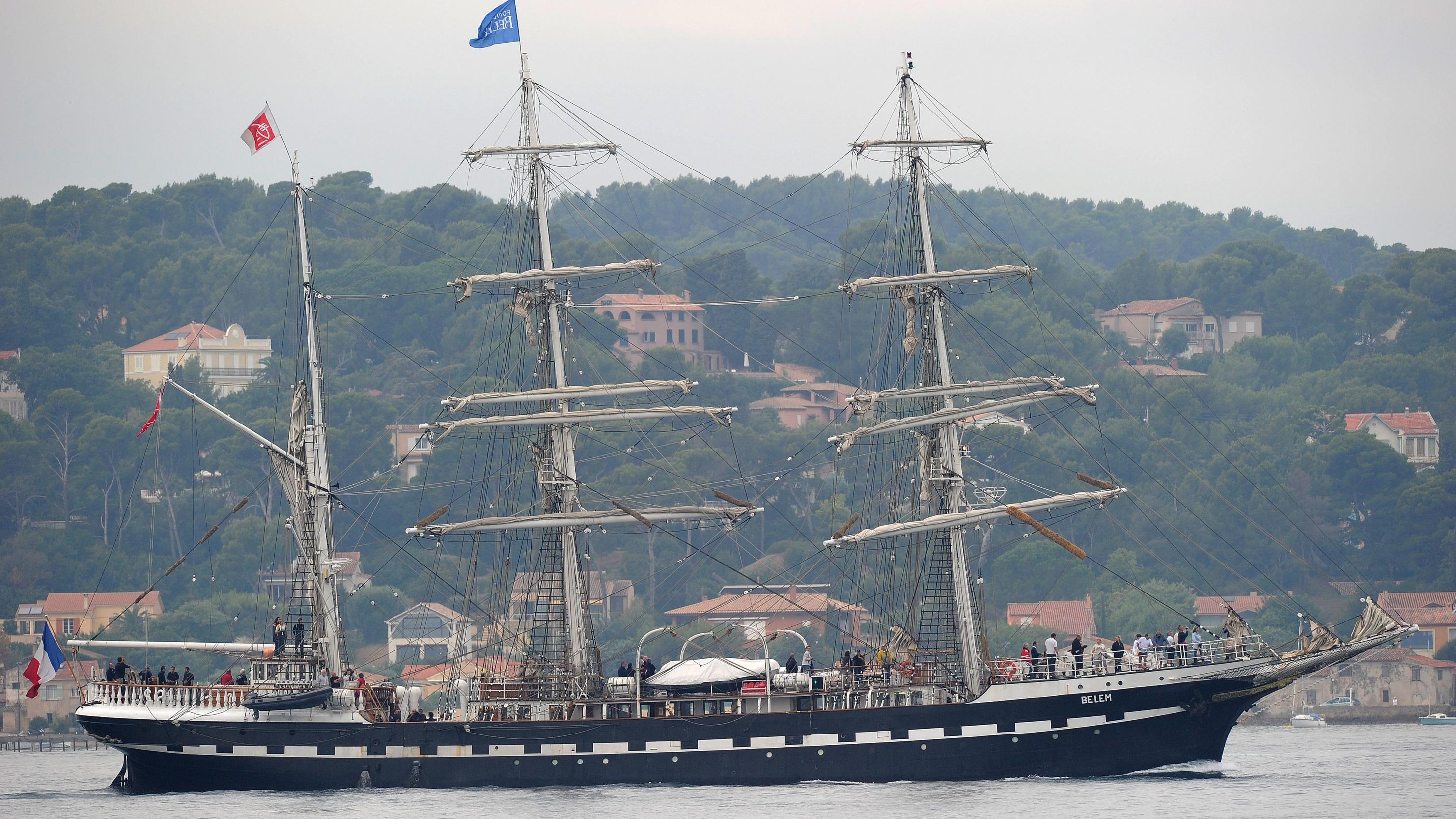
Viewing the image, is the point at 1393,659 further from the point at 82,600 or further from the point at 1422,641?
the point at 82,600

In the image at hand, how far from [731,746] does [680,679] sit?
91.1 inches

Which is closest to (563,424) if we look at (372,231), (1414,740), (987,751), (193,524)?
(987,751)

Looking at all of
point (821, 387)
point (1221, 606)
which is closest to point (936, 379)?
point (1221, 606)

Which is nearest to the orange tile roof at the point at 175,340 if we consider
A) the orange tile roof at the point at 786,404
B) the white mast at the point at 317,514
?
the orange tile roof at the point at 786,404

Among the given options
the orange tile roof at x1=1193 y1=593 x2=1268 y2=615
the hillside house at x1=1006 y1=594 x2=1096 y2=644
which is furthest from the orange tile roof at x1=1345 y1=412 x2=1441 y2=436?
the hillside house at x1=1006 y1=594 x2=1096 y2=644

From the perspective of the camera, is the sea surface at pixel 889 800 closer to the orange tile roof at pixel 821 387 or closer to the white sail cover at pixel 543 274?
the white sail cover at pixel 543 274

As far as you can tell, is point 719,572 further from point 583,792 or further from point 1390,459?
point 583,792

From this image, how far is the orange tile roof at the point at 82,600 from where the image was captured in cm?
12662

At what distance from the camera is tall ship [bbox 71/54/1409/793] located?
61.8m

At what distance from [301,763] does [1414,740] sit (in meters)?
49.0

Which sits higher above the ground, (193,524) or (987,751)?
(193,524)

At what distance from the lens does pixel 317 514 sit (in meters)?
67.3

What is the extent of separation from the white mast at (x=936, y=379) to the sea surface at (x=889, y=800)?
24.1 ft

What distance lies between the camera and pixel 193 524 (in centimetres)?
13275
